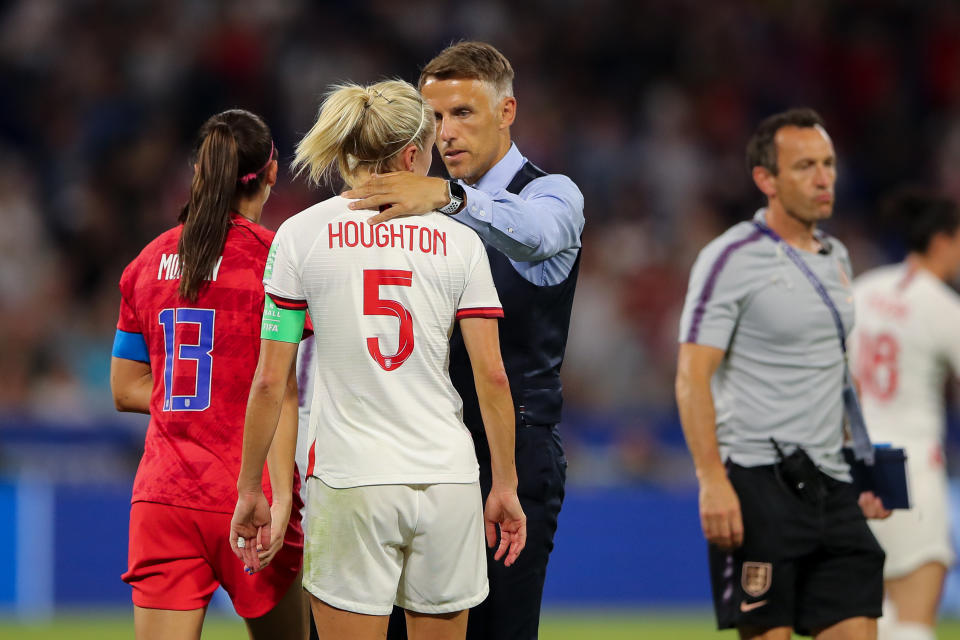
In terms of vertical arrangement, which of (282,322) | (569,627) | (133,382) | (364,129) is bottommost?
(569,627)

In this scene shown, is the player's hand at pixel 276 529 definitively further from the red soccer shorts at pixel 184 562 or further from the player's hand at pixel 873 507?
the player's hand at pixel 873 507

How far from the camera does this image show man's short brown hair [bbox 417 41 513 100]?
4797 millimetres

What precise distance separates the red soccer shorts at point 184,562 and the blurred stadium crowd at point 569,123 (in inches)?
269

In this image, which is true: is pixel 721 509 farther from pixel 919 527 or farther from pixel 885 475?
pixel 919 527

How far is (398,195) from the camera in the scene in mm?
3973

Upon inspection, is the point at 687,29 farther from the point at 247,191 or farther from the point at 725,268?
the point at 247,191

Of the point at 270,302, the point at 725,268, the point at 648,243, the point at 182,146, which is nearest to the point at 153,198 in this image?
the point at 182,146

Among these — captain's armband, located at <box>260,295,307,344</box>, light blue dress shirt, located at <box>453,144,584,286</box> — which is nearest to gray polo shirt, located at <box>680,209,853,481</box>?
light blue dress shirt, located at <box>453,144,584,286</box>

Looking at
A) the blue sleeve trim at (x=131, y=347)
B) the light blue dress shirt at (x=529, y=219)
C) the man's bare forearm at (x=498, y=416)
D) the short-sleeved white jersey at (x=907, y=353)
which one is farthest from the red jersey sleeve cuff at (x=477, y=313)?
the short-sleeved white jersey at (x=907, y=353)

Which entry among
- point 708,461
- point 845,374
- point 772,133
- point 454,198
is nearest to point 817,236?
point 772,133

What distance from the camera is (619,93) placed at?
50.6ft

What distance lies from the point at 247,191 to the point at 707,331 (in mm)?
2006

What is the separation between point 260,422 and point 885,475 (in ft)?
9.83

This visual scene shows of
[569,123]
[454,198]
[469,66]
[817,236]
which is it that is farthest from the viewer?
[569,123]
